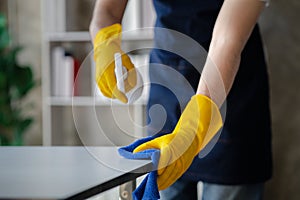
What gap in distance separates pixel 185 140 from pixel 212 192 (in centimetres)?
68

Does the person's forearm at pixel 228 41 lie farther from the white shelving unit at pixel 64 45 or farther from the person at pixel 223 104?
the white shelving unit at pixel 64 45

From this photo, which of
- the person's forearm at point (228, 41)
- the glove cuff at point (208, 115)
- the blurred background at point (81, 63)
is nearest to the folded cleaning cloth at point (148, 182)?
the glove cuff at point (208, 115)

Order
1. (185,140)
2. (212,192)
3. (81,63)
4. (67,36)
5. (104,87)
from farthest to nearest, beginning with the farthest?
(81,63), (67,36), (212,192), (104,87), (185,140)

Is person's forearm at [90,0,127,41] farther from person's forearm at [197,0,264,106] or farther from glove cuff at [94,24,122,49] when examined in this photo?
person's forearm at [197,0,264,106]

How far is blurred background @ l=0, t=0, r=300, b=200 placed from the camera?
104 inches

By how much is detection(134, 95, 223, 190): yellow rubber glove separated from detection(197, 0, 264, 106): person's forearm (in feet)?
0.24

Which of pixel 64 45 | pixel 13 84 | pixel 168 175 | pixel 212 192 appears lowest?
pixel 212 192

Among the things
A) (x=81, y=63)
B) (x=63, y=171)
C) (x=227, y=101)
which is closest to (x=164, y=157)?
(x=63, y=171)

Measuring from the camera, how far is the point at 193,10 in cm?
193

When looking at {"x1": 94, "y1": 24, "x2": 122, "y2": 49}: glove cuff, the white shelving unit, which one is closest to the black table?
{"x1": 94, "y1": 24, "x2": 122, "y2": 49}: glove cuff

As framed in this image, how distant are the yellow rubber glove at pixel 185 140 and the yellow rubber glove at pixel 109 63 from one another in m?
0.20

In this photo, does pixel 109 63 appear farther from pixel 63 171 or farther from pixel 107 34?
pixel 63 171

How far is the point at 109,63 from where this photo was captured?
1.58 m

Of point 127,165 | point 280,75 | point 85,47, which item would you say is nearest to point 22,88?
point 85,47
